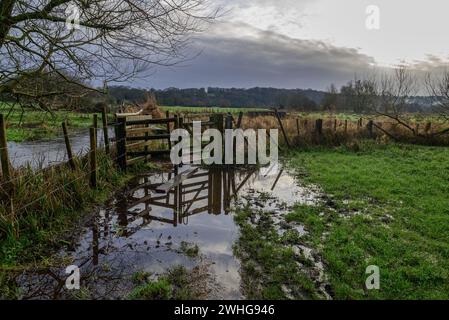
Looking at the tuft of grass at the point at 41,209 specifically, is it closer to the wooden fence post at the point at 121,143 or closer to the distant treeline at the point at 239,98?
the wooden fence post at the point at 121,143

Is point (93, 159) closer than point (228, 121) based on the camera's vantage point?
Yes

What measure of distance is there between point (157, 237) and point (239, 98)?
6203 cm

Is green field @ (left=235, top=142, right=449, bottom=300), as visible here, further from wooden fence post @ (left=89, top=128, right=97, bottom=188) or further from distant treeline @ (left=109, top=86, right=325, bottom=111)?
distant treeline @ (left=109, top=86, right=325, bottom=111)

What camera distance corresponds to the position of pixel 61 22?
17.2ft

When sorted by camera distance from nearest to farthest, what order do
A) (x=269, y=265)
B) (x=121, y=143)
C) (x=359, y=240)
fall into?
(x=269, y=265) → (x=359, y=240) → (x=121, y=143)

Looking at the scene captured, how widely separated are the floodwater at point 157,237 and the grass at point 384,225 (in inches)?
44.9

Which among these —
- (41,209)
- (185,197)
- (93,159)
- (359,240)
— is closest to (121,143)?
(93,159)

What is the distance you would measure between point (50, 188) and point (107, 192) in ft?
5.87

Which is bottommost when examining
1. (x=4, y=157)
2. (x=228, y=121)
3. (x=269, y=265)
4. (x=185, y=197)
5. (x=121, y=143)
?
(x=269, y=265)

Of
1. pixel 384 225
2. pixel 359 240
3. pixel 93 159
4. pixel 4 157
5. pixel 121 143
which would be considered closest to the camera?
pixel 4 157

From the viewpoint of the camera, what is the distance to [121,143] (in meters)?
8.99

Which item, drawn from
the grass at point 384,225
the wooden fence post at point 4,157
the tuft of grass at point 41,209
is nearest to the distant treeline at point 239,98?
the grass at point 384,225

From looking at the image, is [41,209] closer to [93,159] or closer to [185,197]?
[93,159]
